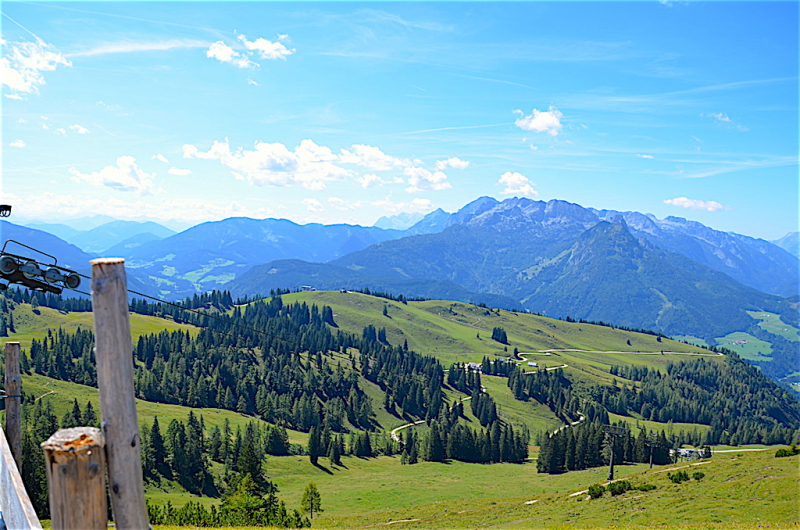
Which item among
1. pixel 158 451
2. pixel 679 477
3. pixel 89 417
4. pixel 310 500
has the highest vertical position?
pixel 679 477

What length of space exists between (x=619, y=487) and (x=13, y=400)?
57.1 meters

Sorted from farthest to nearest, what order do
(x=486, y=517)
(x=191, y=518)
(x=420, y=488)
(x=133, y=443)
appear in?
(x=420, y=488) < (x=191, y=518) < (x=486, y=517) < (x=133, y=443)

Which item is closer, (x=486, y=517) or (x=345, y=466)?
(x=486, y=517)

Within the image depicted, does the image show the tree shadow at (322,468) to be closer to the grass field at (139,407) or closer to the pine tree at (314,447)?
the pine tree at (314,447)

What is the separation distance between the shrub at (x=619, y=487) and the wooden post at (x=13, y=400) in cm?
5526

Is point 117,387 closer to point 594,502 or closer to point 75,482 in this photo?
point 75,482

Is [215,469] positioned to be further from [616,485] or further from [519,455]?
[616,485]

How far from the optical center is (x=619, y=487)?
53.7m

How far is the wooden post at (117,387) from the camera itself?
18.1ft

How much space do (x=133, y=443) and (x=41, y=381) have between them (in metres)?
197

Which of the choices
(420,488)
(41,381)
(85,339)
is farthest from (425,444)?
(85,339)

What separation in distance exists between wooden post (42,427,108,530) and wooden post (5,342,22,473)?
497 inches

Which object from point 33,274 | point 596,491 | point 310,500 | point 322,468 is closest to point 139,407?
point 322,468

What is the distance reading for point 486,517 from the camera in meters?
51.7
